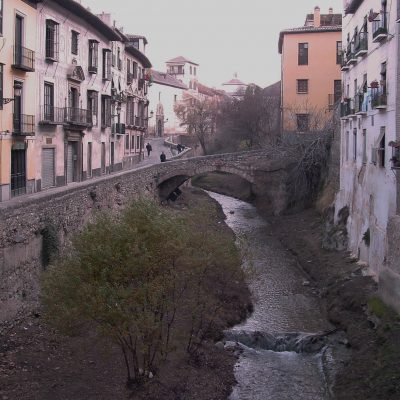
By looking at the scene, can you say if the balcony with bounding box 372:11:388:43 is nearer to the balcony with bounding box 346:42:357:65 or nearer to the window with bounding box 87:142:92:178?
the balcony with bounding box 346:42:357:65

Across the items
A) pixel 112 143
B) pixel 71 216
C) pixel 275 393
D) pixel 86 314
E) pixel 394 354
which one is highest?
pixel 112 143

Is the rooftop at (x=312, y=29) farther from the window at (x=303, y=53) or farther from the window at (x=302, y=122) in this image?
the window at (x=302, y=122)

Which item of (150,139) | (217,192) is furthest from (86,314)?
(150,139)

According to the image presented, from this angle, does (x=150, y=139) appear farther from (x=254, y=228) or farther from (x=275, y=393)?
(x=275, y=393)

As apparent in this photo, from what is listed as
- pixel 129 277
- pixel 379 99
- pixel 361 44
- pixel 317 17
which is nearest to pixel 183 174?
pixel 361 44

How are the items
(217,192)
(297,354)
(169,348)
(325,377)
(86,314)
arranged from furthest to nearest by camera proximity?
(217,192) → (297,354) → (325,377) → (169,348) → (86,314)

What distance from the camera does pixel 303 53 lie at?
45.5m

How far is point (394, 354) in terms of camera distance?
48.7ft

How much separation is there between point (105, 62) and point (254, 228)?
14.4 m

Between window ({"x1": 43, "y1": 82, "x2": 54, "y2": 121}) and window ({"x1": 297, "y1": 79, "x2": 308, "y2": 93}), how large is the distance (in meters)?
22.9

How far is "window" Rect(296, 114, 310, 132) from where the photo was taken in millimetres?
42500

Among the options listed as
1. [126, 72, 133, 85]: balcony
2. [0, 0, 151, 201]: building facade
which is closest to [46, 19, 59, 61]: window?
[0, 0, 151, 201]: building facade

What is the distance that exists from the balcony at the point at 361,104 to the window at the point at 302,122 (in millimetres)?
16349

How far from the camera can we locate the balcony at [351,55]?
86.7 ft
